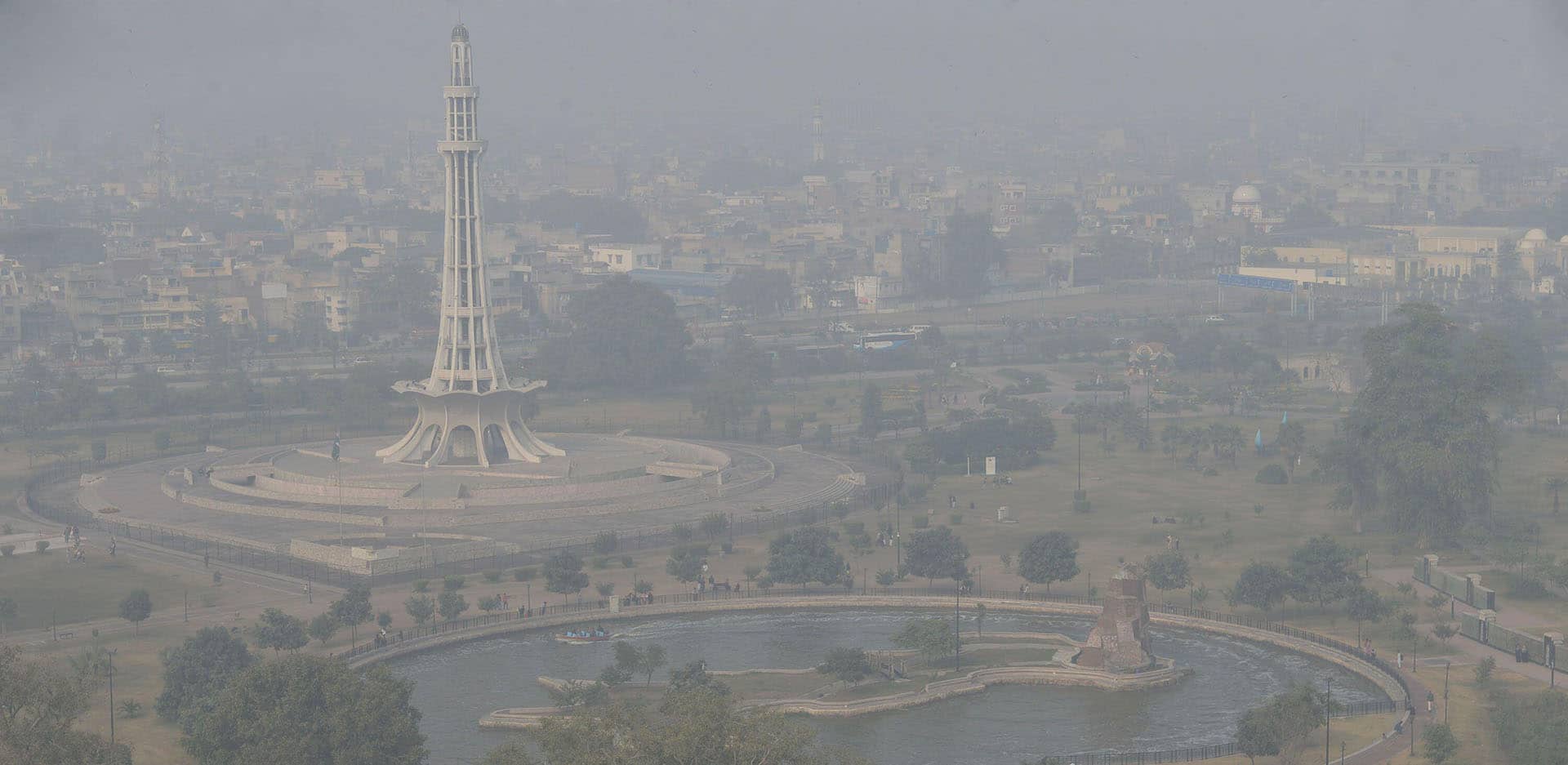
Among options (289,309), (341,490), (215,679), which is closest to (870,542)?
(341,490)

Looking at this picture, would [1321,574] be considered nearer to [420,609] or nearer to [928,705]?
[928,705]

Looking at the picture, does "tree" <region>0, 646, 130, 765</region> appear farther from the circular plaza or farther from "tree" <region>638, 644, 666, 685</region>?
the circular plaza

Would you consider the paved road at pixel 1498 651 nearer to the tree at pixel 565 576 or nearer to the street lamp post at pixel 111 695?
the tree at pixel 565 576

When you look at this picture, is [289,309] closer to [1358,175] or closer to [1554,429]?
[1554,429]

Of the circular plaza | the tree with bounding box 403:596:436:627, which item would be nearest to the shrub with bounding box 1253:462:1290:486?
the circular plaza

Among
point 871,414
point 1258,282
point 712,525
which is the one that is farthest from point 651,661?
point 1258,282

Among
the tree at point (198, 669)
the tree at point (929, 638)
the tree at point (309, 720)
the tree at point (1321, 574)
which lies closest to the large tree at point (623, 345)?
the tree at point (1321, 574)
